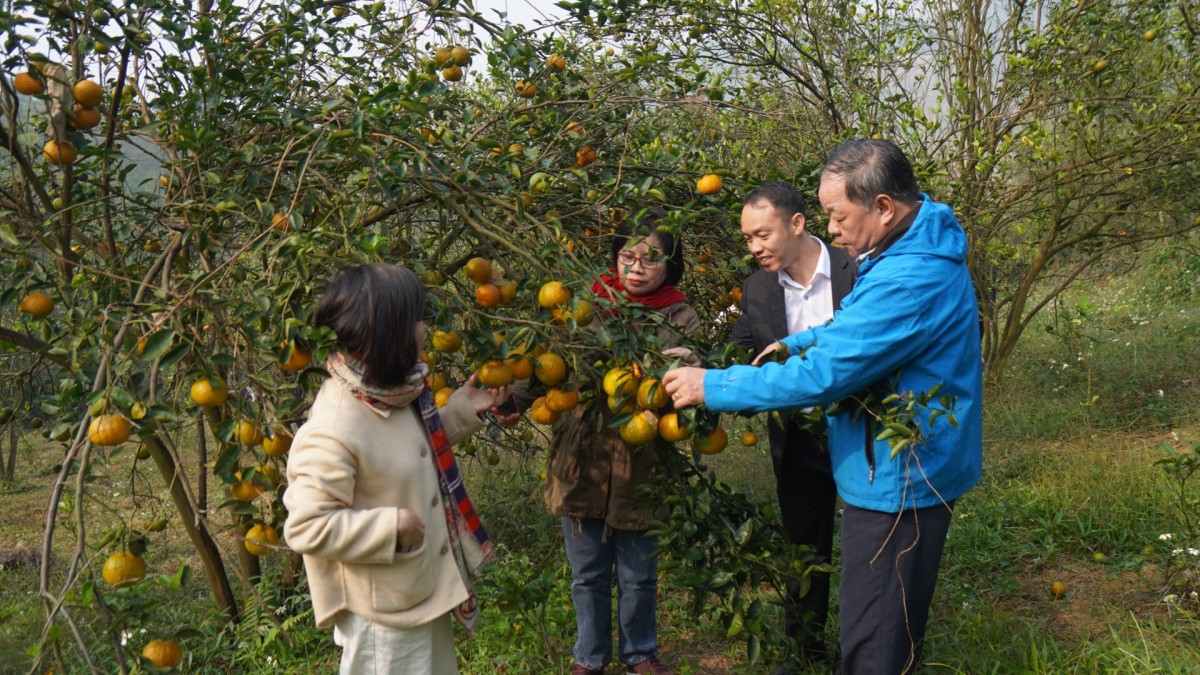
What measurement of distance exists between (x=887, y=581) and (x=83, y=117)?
2195 mm

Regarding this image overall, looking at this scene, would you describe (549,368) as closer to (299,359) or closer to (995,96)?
(299,359)

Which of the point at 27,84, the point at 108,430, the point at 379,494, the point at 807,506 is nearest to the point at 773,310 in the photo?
the point at 807,506

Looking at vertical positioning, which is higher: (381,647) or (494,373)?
(494,373)

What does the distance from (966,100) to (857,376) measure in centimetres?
366

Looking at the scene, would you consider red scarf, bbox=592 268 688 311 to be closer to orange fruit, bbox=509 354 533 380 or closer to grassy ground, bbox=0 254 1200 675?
orange fruit, bbox=509 354 533 380

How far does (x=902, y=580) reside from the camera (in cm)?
202

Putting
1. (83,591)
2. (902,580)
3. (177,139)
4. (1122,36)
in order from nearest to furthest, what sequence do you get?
(83,591) < (902,580) < (177,139) < (1122,36)

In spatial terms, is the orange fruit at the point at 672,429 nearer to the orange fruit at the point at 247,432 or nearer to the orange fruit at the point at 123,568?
the orange fruit at the point at 247,432

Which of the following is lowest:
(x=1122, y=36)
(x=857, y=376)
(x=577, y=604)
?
(x=577, y=604)

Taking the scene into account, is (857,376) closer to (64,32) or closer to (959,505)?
(64,32)

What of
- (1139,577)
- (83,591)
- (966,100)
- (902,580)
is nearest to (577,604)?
(902,580)

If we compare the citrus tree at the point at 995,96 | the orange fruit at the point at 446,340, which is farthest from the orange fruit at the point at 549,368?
the citrus tree at the point at 995,96

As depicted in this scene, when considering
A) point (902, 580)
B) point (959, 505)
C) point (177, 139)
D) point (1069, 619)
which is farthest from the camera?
point (959, 505)

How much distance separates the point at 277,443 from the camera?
204cm
